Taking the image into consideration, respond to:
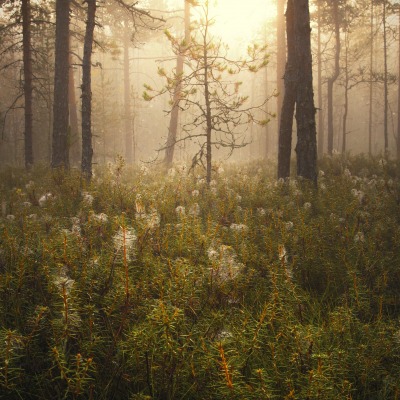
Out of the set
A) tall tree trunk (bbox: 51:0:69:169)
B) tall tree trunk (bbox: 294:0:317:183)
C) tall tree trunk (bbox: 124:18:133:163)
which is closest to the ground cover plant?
tall tree trunk (bbox: 294:0:317:183)

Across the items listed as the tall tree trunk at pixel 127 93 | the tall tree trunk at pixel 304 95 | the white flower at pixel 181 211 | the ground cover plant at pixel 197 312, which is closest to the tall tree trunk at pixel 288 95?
the tall tree trunk at pixel 304 95

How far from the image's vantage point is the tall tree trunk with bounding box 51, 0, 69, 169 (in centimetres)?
1127

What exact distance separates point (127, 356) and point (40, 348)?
60 cm

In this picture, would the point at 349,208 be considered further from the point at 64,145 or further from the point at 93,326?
the point at 64,145

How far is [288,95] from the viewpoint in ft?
30.4

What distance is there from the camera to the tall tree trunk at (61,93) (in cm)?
1127

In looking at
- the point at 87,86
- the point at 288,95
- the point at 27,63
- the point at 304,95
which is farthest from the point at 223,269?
the point at 27,63

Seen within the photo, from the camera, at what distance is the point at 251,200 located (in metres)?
6.61

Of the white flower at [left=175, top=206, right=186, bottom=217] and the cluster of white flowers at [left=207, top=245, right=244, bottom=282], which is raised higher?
the white flower at [left=175, top=206, right=186, bottom=217]

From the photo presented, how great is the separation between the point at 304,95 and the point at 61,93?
770 centimetres

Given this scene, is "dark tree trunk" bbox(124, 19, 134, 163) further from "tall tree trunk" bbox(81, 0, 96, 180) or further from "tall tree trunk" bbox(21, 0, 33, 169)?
"tall tree trunk" bbox(81, 0, 96, 180)

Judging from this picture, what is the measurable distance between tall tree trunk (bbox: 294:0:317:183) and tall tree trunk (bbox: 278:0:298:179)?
11.7 inches

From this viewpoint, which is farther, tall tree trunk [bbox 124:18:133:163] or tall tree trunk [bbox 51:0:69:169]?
tall tree trunk [bbox 124:18:133:163]

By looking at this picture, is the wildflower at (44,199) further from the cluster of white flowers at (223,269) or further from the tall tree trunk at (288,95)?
the tall tree trunk at (288,95)
